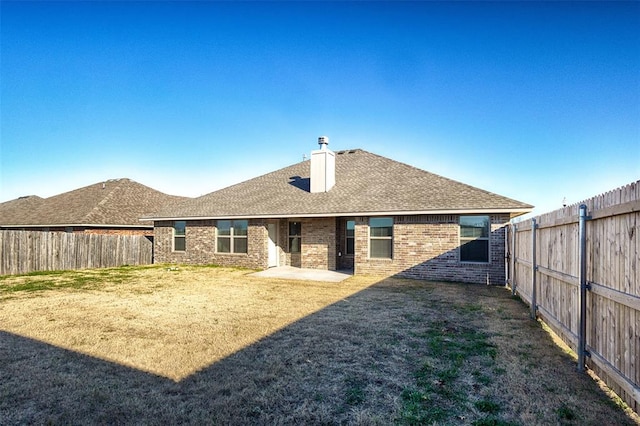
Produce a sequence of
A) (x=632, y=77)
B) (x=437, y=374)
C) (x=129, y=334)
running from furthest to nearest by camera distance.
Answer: (x=632, y=77), (x=129, y=334), (x=437, y=374)

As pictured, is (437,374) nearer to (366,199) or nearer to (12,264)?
(366,199)

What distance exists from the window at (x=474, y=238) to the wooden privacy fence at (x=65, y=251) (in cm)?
1646

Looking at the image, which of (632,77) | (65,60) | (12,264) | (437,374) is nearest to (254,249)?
(12,264)

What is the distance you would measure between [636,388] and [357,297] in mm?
6611

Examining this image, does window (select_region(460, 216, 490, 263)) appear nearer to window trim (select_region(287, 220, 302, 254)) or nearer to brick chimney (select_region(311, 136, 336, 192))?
brick chimney (select_region(311, 136, 336, 192))

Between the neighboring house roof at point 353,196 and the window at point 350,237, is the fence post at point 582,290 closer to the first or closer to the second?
the neighboring house roof at point 353,196

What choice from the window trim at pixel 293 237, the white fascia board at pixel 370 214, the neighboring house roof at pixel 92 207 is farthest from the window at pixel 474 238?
the neighboring house roof at pixel 92 207

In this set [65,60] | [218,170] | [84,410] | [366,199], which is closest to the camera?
[84,410]

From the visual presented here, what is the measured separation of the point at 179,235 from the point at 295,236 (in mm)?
6597

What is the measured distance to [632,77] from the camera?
11938 millimetres

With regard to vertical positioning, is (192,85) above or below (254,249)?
above

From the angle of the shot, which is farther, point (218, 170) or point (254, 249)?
point (218, 170)

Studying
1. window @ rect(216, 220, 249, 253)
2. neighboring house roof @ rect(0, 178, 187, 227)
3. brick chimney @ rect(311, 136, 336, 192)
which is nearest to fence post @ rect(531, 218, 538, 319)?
brick chimney @ rect(311, 136, 336, 192)

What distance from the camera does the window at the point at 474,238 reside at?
12.3 metres
